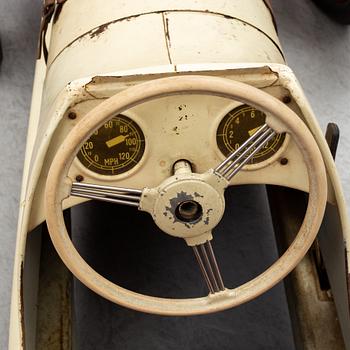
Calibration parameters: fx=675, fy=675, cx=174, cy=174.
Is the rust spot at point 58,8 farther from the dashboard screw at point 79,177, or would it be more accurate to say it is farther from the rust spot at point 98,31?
the dashboard screw at point 79,177

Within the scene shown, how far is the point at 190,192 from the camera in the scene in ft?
3.83

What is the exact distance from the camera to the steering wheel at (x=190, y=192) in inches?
44.4

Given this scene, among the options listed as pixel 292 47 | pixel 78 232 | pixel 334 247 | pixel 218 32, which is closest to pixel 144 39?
pixel 218 32

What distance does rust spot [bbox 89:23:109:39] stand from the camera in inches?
60.5

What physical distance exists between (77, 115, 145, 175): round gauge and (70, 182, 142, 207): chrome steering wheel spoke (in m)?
0.19

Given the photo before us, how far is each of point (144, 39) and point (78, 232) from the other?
75 cm

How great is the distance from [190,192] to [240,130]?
262 mm

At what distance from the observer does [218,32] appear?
4.93ft

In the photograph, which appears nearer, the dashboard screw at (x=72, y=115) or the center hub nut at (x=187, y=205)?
the center hub nut at (x=187, y=205)

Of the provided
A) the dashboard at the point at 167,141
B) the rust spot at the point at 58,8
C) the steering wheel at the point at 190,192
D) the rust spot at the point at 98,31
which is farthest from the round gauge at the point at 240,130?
the rust spot at the point at 58,8

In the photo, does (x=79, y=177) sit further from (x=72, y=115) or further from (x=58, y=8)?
(x=58, y=8)

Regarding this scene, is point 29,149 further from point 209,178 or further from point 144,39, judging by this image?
point 209,178

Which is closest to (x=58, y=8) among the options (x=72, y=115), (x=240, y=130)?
(x=72, y=115)

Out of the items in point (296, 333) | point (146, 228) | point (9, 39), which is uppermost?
point (9, 39)
